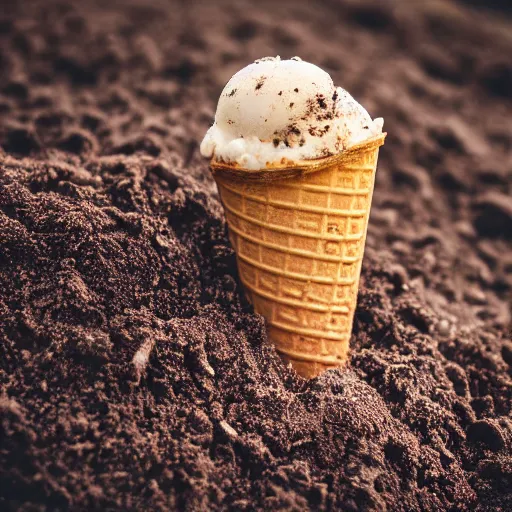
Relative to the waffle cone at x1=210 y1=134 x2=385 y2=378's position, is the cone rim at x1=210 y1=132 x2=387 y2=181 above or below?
above

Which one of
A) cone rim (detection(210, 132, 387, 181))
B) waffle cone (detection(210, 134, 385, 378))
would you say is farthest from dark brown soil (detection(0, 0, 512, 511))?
cone rim (detection(210, 132, 387, 181))

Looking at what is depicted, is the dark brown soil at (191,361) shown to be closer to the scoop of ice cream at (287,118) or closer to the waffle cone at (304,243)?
the waffle cone at (304,243)

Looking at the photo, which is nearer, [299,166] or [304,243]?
[299,166]

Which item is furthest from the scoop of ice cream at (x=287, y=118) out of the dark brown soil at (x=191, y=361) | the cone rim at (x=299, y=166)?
the dark brown soil at (x=191, y=361)

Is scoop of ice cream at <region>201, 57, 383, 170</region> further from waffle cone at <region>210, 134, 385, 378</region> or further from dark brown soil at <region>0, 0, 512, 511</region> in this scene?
dark brown soil at <region>0, 0, 512, 511</region>

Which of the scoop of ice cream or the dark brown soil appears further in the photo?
the scoop of ice cream

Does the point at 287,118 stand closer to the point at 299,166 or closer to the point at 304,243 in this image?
the point at 299,166

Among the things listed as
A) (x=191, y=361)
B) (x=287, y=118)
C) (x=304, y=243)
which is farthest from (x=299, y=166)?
(x=191, y=361)
